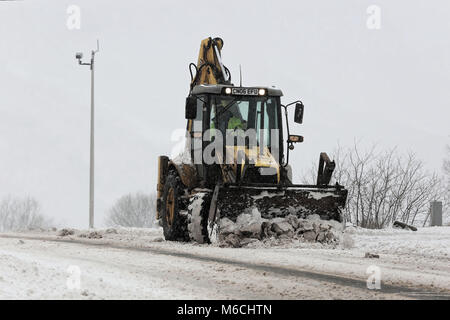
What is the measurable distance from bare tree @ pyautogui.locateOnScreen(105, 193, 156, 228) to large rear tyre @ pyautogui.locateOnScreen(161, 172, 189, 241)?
50.1 m

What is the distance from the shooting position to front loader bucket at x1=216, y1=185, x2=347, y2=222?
13.1m

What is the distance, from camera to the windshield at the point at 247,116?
14.3 m

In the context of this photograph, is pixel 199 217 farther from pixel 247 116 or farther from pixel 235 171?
pixel 247 116

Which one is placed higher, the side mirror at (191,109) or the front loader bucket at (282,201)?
the side mirror at (191,109)

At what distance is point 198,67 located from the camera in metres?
16.6

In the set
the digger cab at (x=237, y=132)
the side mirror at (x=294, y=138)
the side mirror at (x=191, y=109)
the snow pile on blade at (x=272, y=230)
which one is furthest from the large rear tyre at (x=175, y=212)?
the side mirror at (x=294, y=138)

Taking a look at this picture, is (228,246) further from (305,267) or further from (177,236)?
(305,267)

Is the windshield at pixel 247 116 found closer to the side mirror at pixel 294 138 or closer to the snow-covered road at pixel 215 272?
the side mirror at pixel 294 138

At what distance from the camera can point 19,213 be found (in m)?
73.8

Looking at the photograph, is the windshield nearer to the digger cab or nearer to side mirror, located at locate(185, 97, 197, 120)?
the digger cab

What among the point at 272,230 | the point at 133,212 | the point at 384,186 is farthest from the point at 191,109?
the point at 133,212

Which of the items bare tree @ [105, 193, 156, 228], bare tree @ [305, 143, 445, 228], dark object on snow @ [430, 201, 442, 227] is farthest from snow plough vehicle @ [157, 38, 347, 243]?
bare tree @ [105, 193, 156, 228]

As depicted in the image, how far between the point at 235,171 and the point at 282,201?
106 cm
